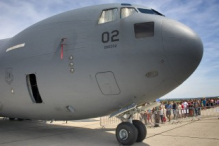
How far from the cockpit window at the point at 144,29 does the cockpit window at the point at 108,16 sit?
1127 millimetres

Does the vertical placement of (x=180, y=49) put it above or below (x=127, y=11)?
below

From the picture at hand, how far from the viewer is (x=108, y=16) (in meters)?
8.49

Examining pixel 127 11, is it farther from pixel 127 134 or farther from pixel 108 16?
pixel 127 134

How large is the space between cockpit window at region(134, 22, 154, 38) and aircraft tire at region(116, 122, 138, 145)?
3148 mm

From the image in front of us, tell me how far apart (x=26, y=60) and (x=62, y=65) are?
207 cm

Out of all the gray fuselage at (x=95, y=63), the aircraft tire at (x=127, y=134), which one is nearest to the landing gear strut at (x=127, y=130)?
the aircraft tire at (x=127, y=134)

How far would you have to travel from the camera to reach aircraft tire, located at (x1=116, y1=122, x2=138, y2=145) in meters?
7.57

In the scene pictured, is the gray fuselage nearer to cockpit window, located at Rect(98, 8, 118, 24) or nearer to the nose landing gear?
cockpit window, located at Rect(98, 8, 118, 24)

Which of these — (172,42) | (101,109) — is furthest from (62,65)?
(172,42)

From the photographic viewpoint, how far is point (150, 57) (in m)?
7.23

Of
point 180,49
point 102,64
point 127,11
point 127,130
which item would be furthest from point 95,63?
point 180,49

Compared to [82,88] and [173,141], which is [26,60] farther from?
[173,141]

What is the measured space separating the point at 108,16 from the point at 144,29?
5.58 feet

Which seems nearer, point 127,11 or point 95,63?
point 95,63
